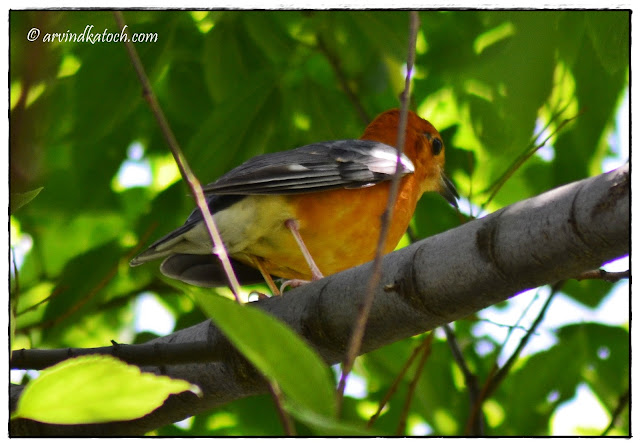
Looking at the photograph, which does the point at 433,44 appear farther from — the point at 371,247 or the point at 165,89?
the point at 165,89

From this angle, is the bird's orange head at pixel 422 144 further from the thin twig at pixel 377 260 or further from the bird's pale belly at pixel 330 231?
the thin twig at pixel 377 260

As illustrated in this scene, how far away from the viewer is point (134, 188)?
4660 mm

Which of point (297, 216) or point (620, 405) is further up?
point (297, 216)

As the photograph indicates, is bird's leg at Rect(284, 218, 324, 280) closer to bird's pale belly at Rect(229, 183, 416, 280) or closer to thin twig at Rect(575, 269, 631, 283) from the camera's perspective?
bird's pale belly at Rect(229, 183, 416, 280)

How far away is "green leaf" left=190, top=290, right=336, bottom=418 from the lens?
1224 mm

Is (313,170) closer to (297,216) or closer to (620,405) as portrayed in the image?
(297,216)

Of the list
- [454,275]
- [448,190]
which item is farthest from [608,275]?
[448,190]

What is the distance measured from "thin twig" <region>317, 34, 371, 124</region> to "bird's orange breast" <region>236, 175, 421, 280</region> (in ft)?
2.69

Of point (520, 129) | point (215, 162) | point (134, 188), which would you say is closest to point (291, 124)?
point (215, 162)

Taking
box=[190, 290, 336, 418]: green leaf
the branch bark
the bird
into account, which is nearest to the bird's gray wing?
the bird

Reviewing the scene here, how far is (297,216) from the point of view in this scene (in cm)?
356

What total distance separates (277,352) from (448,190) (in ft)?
11.1

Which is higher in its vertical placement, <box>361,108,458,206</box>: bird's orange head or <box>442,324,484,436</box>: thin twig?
<box>361,108,458,206</box>: bird's orange head

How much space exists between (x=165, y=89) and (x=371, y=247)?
1.64 meters
